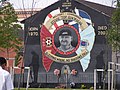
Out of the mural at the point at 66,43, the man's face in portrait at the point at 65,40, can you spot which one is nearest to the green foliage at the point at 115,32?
the mural at the point at 66,43

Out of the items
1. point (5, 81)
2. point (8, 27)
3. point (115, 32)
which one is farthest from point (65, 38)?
point (5, 81)

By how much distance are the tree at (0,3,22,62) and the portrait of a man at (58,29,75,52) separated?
24.5 ft

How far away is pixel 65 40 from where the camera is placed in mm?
33312

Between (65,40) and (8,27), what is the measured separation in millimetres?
9128

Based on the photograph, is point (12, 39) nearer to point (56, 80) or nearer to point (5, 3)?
point (5, 3)

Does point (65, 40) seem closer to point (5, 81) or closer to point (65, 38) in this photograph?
point (65, 38)

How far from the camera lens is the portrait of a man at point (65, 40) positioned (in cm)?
3322

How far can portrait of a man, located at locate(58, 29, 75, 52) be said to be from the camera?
3322 cm

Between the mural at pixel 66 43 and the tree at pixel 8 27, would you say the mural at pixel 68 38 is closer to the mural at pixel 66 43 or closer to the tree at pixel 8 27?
the mural at pixel 66 43

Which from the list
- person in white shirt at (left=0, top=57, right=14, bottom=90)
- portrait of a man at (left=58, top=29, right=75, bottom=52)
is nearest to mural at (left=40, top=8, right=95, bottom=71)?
portrait of a man at (left=58, top=29, right=75, bottom=52)

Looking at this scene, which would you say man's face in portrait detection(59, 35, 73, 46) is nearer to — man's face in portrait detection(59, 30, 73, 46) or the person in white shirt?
man's face in portrait detection(59, 30, 73, 46)

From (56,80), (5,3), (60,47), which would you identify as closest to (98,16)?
(60,47)

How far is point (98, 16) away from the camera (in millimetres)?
33812

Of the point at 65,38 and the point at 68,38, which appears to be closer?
the point at 68,38
